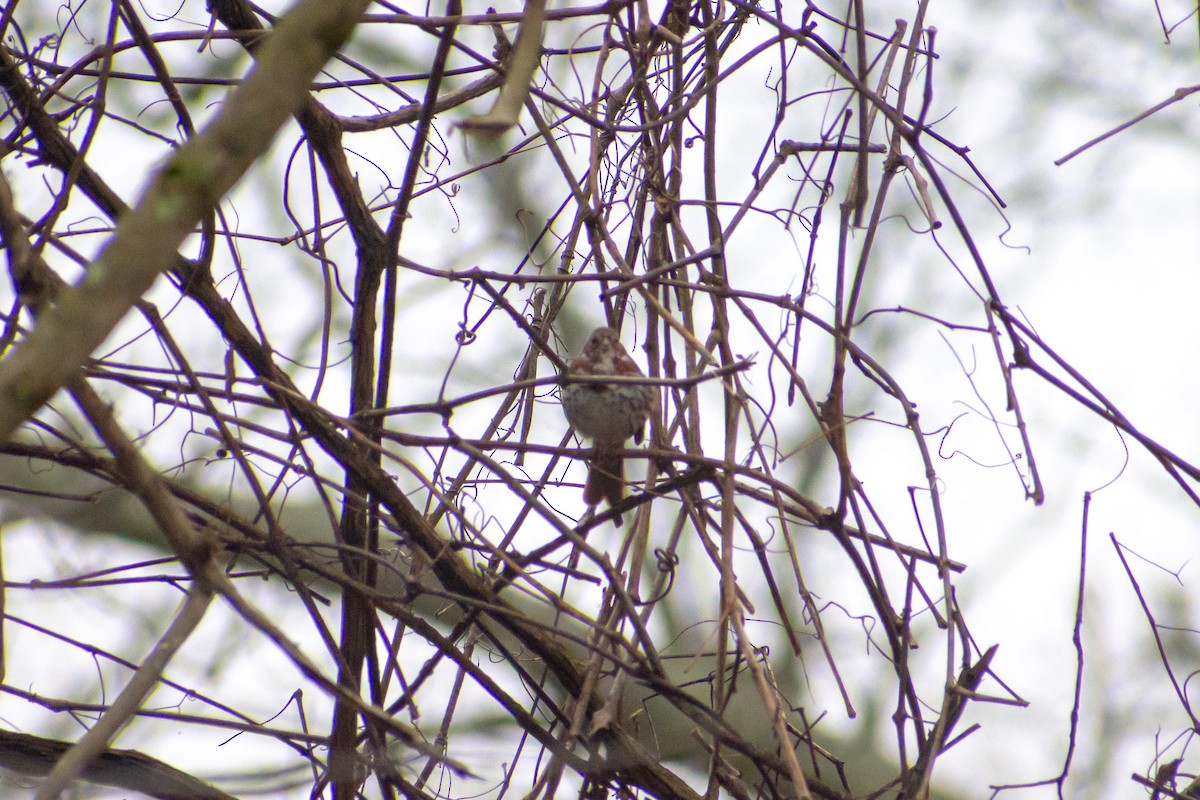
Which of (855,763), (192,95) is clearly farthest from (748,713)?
(192,95)

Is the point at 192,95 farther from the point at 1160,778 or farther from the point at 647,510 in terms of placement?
the point at 1160,778

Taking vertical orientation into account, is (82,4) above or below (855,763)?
below

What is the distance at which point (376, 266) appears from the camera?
2146mm

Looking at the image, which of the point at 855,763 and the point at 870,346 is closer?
the point at 855,763

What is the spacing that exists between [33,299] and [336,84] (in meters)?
1.05

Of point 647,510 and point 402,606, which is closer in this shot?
point 402,606

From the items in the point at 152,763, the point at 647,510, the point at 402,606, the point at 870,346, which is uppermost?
the point at 870,346

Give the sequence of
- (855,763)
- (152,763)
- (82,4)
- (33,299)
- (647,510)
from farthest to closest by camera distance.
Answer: (855,763)
(82,4)
(647,510)
(152,763)
(33,299)

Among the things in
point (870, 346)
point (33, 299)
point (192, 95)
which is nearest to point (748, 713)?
point (870, 346)

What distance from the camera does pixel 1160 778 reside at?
1.94 m

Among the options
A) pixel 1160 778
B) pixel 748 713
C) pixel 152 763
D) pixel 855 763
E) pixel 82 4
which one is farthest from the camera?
pixel 855 763

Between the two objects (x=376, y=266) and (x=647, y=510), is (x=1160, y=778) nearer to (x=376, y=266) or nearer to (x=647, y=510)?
(x=647, y=510)

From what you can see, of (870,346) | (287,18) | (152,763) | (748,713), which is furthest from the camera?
(870,346)

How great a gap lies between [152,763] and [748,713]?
5453mm
